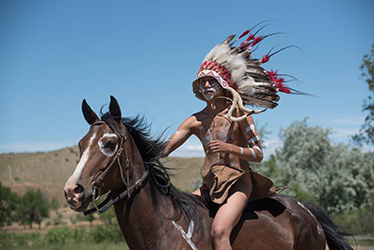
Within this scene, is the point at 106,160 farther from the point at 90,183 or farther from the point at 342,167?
the point at 342,167

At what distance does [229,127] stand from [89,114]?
4.61 feet

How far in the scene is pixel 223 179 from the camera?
12.9ft

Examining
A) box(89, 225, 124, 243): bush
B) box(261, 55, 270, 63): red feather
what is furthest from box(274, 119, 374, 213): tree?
box(261, 55, 270, 63): red feather

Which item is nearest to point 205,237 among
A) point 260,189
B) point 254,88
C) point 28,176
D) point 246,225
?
point 246,225

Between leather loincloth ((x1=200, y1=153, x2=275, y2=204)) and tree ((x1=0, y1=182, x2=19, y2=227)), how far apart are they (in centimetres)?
3249

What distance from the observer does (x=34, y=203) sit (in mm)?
34938

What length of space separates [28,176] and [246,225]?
69.9 m

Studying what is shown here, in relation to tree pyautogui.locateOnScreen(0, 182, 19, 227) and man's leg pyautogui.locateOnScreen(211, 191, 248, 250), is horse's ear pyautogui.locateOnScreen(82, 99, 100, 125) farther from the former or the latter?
tree pyautogui.locateOnScreen(0, 182, 19, 227)

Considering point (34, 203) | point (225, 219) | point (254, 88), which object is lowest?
point (34, 203)

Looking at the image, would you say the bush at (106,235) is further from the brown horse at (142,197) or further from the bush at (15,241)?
the brown horse at (142,197)

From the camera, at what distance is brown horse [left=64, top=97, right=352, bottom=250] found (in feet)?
10.8

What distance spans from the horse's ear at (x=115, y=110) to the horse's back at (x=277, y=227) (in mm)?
1610

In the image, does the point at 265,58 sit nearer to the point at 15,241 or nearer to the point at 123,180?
the point at 123,180

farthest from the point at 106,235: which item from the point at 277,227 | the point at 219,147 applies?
the point at 219,147
